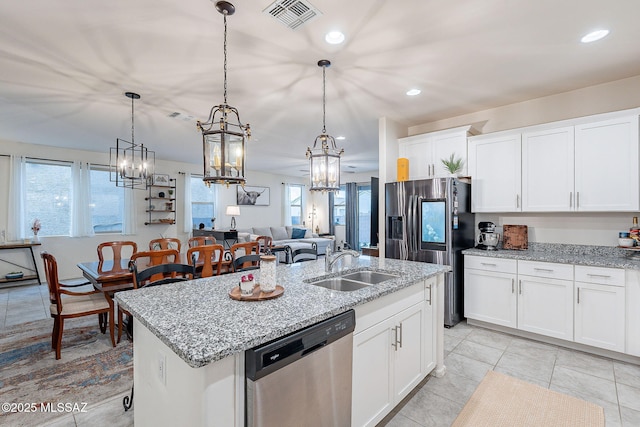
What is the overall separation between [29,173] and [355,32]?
6.77 meters

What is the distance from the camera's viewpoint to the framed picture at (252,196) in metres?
Answer: 8.76

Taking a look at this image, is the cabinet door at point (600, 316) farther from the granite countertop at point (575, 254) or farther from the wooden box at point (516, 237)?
the wooden box at point (516, 237)

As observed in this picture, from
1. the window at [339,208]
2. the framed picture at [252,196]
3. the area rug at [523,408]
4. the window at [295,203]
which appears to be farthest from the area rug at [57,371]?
the window at [339,208]

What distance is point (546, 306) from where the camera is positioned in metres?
3.03

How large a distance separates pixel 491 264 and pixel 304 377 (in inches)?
112

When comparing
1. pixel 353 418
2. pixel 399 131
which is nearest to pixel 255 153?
pixel 399 131

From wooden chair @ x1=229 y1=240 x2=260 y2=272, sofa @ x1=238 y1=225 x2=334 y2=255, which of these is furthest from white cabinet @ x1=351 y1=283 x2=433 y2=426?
sofa @ x1=238 y1=225 x2=334 y2=255

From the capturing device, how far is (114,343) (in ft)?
9.93

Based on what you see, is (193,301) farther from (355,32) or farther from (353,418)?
(355,32)

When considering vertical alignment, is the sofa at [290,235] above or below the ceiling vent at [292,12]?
below

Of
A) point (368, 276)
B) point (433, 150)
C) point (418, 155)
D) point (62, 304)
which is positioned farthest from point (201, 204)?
point (368, 276)

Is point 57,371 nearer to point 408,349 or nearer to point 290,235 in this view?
point 408,349

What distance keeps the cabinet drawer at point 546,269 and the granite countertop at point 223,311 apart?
166 centimetres

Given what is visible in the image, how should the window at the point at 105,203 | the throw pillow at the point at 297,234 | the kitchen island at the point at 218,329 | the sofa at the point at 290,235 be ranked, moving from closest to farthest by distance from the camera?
the kitchen island at the point at 218,329 → the window at the point at 105,203 → the sofa at the point at 290,235 → the throw pillow at the point at 297,234
